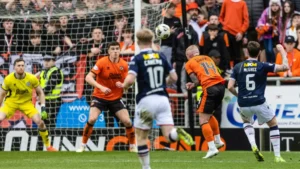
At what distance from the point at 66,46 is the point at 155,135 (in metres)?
3.17

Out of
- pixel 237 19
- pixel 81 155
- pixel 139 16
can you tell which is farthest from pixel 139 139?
pixel 237 19

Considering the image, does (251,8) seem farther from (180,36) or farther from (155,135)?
(155,135)

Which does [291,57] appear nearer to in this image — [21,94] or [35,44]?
[21,94]

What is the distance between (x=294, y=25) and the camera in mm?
18953

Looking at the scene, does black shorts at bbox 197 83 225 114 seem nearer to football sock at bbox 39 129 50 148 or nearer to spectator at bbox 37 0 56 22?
football sock at bbox 39 129 50 148

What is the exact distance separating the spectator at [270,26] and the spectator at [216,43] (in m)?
0.89

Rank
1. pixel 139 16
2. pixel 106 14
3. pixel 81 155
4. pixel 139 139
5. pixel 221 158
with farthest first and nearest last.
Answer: pixel 106 14, pixel 139 16, pixel 81 155, pixel 221 158, pixel 139 139

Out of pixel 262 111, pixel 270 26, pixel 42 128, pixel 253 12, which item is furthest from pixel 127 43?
pixel 262 111

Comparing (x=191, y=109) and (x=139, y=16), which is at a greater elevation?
(x=139, y=16)

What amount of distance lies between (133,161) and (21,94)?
14.8 feet

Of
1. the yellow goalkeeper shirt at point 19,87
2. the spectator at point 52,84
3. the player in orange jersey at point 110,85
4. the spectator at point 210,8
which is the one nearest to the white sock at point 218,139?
the player in orange jersey at point 110,85

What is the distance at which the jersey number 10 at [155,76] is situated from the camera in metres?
11.5

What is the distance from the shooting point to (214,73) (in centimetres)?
1594

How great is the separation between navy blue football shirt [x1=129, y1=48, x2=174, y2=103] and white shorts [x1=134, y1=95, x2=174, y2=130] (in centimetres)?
8
